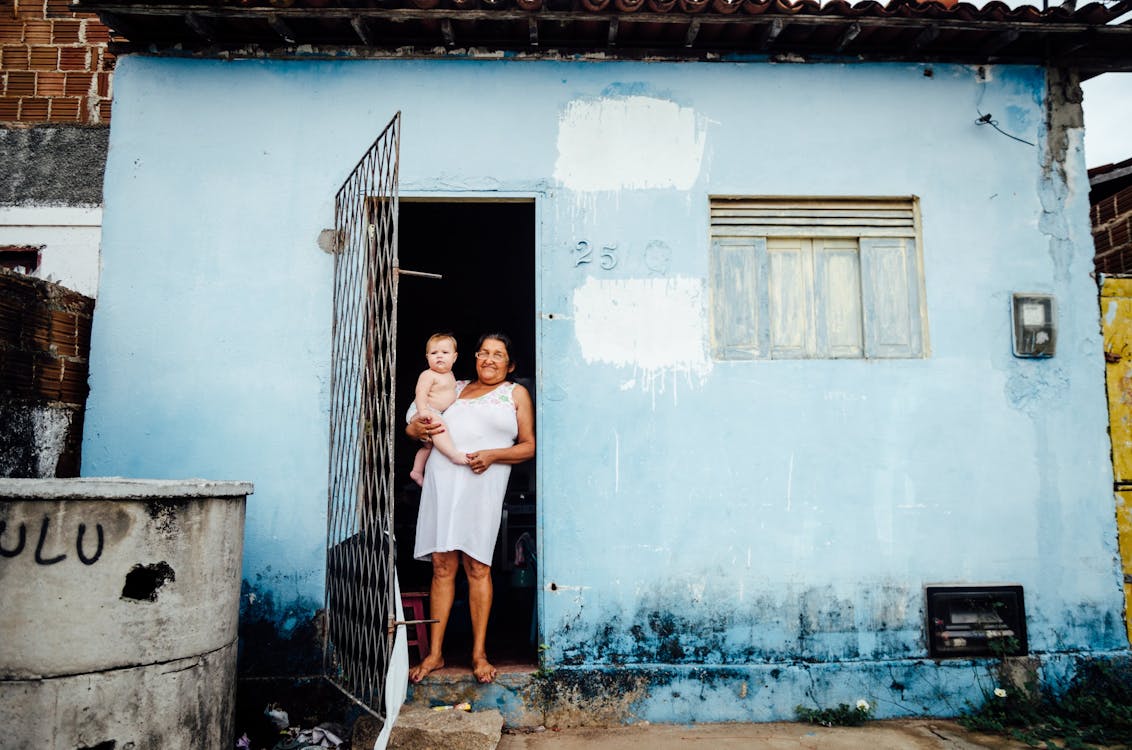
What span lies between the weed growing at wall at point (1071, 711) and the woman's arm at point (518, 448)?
10.0 ft

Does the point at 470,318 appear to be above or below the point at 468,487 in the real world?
above

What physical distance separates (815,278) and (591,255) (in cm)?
153

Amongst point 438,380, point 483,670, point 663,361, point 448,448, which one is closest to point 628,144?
point 663,361

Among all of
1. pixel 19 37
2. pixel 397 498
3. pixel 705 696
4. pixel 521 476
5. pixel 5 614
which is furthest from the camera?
pixel 521 476

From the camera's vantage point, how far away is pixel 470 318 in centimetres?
820

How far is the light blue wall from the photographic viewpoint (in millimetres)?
4430

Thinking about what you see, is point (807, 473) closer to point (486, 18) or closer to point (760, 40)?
point (760, 40)

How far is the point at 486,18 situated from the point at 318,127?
1.27 metres

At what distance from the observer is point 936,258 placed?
4.75 metres

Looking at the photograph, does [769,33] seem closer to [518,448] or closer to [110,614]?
[518,448]

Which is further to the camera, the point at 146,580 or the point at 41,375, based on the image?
the point at 41,375

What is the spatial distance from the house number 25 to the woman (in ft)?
3.15

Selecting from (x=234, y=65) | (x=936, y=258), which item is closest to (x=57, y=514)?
(x=234, y=65)

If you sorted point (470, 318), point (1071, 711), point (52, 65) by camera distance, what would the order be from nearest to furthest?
point (1071, 711)
point (52, 65)
point (470, 318)
